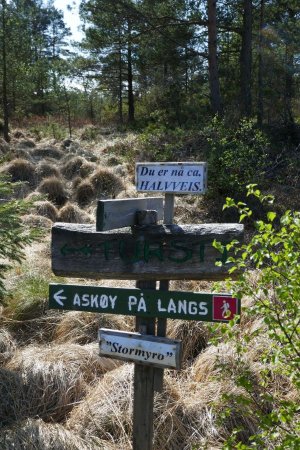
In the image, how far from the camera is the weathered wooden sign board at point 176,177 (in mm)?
2664

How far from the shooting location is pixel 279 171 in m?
9.33

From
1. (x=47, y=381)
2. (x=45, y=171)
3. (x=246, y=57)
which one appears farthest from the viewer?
(x=246, y=57)

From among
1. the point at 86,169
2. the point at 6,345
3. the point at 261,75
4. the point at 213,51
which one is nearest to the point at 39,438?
the point at 6,345

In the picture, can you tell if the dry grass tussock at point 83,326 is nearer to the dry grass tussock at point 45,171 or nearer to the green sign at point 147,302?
the green sign at point 147,302

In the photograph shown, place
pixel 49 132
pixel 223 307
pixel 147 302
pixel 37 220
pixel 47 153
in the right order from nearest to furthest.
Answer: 1. pixel 223 307
2. pixel 147 302
3. pixel 37 220
4. pixel 47 153
5. pixel 49 132

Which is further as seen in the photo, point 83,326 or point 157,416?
point 83,326

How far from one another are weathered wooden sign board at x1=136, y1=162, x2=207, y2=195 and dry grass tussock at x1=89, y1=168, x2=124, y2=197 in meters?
7.45

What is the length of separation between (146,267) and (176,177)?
0.51 m

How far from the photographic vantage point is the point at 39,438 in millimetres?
3469

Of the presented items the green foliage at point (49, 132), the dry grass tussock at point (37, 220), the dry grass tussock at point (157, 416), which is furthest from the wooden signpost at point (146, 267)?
the green foliage at point (49, 132)

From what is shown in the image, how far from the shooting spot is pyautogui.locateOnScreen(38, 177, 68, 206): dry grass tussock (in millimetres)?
10398

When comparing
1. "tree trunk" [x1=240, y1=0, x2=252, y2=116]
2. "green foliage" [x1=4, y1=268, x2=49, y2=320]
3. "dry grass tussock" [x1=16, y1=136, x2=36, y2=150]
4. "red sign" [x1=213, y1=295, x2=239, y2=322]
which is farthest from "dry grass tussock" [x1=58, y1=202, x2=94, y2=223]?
"red sign" [x1=213, y1=295, x2=239, y2=322]

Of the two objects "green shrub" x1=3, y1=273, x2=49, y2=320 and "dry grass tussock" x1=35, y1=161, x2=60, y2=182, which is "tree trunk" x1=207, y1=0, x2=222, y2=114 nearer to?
"dry grass tussock" x1=35, y1=161, x2=60, y2=182

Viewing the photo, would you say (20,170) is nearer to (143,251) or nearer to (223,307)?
(143,251)
